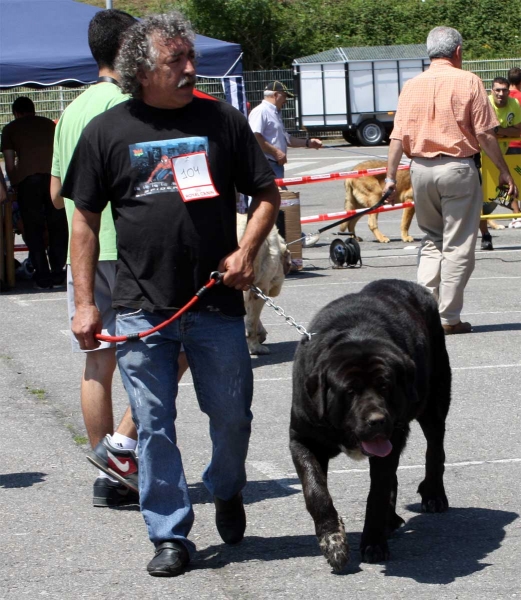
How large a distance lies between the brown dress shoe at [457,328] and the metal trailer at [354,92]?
78.1 ft

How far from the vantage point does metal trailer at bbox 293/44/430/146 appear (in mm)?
31938

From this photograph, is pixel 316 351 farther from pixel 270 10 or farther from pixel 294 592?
pixel 270 10

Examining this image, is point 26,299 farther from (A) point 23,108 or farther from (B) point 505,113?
(B) point 505,113

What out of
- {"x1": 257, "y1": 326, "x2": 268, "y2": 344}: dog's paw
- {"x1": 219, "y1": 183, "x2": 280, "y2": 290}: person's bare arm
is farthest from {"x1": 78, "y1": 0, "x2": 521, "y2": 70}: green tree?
{"x1": 219, "y1": 183, "x2": 280, "y2": 290}: person's bare arm

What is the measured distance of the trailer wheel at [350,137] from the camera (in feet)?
107

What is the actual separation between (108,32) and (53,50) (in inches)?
300

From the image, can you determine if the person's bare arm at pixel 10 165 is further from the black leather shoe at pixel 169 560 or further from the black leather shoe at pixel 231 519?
the black leather shoe at pixel 169 560

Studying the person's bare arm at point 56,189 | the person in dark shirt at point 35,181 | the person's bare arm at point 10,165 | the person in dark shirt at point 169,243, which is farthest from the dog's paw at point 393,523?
the person's bare arm at point 10,165

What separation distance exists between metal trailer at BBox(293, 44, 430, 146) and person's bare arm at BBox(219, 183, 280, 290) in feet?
93.4

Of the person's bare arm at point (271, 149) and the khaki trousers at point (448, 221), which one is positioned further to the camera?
the person's bare arm at point (271, 149)

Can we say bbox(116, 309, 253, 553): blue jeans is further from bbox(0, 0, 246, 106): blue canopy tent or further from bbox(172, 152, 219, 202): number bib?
bbox(0, 0, 246, 106): blue canopy tent

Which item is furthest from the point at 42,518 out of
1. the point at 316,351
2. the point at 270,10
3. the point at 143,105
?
the point at 270,10

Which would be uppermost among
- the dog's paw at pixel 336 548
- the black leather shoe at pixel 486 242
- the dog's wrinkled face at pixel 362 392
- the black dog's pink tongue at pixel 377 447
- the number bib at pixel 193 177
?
the number bib at pixel 193 177

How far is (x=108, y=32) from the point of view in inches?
195
